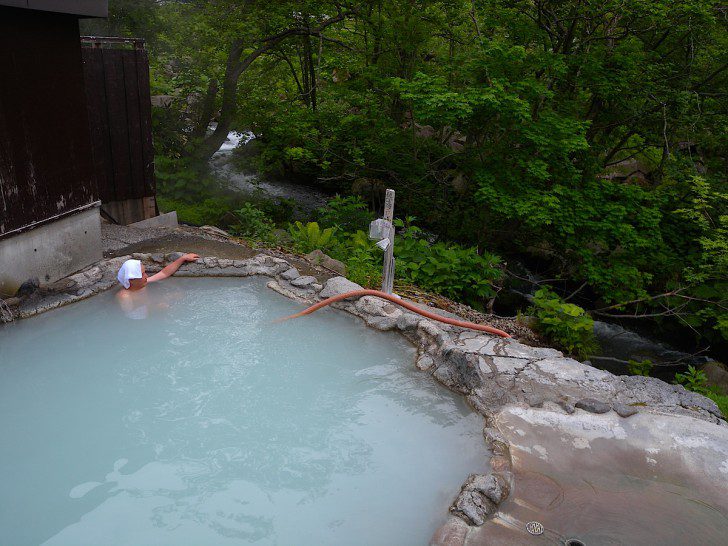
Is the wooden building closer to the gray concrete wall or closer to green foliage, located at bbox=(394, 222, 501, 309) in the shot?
the gray concrete wall

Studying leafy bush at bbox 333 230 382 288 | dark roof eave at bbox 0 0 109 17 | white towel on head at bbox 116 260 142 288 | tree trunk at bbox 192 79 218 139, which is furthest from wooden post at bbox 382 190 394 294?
tree trunk at bbox 192 79 218 139

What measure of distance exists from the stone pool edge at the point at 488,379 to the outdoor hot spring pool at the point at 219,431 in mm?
153

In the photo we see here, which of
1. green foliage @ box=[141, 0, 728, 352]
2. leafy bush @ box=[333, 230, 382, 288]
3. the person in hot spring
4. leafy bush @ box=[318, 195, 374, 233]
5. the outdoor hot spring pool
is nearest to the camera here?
the outdoor hot spring pool

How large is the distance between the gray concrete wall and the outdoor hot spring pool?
1.77ft

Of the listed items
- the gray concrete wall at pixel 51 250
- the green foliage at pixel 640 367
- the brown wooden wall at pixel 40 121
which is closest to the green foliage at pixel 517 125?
the green foliage at pixel 640 367

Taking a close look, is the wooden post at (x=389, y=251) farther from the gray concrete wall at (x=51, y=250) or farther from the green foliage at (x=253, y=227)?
the gray concrete wall at (x=51, y=250)

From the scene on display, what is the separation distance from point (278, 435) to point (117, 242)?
4409 millimetres

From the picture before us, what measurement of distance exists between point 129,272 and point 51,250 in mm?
901

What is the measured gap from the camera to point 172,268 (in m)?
6.73

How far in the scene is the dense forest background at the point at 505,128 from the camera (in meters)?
9.03

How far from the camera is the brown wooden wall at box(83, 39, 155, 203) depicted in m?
7.56

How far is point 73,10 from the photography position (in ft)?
19.1

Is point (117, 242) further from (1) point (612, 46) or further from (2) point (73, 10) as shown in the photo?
(1) point (612, 46)

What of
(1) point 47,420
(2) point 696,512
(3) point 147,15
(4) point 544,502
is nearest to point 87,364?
(1) point 47,420
